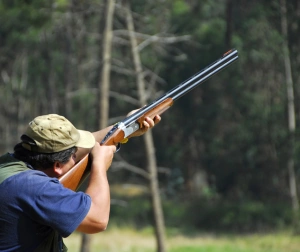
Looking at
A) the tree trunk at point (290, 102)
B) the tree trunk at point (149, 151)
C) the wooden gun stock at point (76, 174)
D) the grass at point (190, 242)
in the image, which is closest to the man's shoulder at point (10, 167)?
the wooden gun stock at point (76, 174)

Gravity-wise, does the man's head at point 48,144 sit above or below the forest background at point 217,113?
below

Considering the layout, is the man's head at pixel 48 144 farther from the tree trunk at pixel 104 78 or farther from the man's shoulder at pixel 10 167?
the tree trunk at pixel 104 78

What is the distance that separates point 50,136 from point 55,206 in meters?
0.33

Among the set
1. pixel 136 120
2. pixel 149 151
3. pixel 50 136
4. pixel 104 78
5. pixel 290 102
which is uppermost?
pixel 290 102

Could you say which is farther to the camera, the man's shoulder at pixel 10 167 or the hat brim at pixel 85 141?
the hat brim at pixel 85 141

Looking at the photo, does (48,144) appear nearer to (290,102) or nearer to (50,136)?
(50,136)

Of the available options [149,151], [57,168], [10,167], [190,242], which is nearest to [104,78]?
[149,151]

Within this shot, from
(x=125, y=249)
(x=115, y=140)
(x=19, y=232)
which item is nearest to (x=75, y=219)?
(x=19, y=232)

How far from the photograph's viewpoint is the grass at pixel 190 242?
60.5 ft

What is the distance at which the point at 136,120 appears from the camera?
3957 mm

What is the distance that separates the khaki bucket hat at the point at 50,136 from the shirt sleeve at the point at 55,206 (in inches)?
6.4

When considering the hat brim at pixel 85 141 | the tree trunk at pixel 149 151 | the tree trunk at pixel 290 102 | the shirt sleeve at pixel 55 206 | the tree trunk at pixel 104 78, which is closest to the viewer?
the shirt sleeve at pixel 55 206

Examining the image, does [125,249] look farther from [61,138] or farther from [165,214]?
[61,138]

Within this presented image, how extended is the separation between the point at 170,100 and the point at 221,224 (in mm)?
19686
